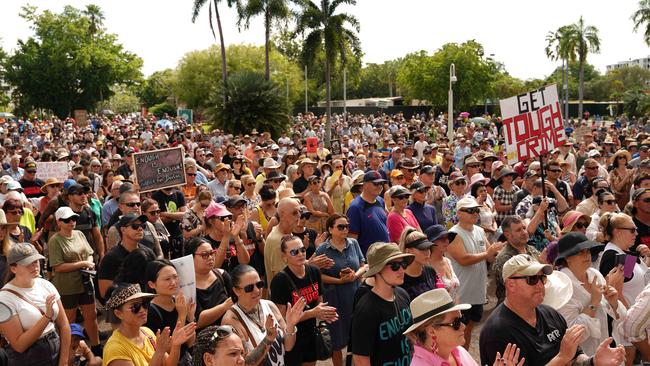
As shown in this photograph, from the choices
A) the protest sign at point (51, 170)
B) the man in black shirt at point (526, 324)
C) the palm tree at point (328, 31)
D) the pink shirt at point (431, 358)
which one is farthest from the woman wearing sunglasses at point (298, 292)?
the palm tree at point (328, 31)

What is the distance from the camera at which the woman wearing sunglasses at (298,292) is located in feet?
17.5

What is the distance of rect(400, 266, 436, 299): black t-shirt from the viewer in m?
5.43

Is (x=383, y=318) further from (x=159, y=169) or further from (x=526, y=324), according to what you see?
(x=159, y=169)

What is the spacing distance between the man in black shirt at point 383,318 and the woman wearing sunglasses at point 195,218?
3.25m

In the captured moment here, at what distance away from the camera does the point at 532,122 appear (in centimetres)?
923

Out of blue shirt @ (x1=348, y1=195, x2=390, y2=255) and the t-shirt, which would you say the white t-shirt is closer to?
the t-shirt

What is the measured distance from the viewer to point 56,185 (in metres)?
9.62

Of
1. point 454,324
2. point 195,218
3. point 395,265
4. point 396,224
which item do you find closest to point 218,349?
point 454,324

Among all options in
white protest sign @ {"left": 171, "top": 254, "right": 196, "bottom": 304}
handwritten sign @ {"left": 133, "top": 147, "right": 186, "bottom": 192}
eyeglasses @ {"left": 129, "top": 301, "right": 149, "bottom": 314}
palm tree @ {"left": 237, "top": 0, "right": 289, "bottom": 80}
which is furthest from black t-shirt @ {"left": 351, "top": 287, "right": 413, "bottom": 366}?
palm tree @ {"left": 237, "top": 0, "right": 289, "bottom": 80}

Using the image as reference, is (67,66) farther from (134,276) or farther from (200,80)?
(134,276)

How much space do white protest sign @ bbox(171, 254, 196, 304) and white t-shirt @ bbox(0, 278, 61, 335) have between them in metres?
1.03

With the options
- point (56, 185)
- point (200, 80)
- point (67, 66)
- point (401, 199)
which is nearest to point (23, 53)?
point (67, 66)

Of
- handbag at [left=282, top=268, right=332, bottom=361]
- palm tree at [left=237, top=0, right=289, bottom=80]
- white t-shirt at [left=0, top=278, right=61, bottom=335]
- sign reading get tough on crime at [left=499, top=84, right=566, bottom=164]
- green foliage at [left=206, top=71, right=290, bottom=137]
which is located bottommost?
handbag at [left=282, top=268, right=332, bottom=361]

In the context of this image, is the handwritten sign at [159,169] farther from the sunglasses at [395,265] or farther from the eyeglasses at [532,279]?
the eyeglasses at [532,279]
